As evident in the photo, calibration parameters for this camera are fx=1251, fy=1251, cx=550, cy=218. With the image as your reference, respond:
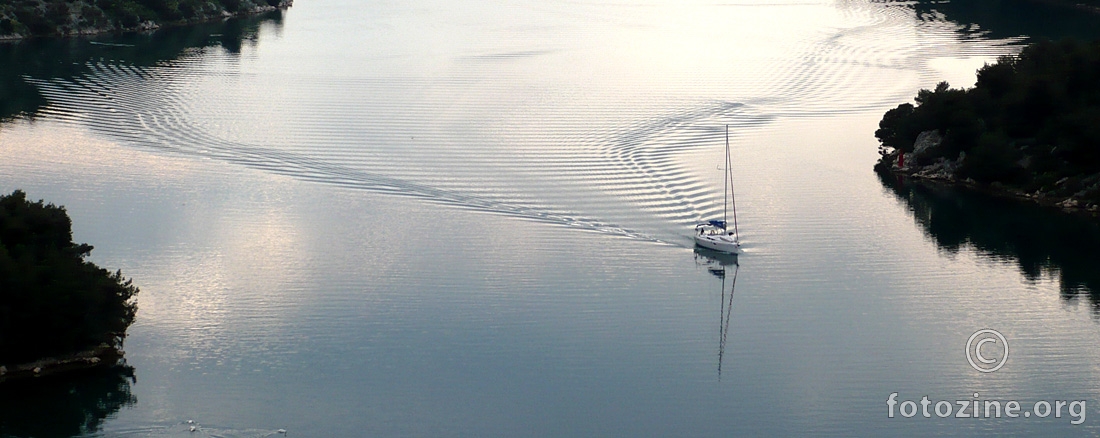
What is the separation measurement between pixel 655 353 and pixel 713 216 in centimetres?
1018

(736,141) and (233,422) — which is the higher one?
(736,141)

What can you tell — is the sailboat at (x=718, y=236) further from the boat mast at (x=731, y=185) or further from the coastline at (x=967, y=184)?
the coastline at (x=967, y=184)

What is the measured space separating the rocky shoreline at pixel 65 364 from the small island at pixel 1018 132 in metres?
28.9

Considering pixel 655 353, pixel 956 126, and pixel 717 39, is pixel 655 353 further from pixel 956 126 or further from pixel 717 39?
pixel 717 39

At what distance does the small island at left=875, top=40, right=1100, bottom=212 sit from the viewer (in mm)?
40781

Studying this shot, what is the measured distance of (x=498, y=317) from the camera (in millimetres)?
28688

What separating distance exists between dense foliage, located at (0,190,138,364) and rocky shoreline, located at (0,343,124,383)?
5.0 inches

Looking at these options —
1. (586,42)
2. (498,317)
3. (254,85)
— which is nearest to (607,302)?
(498,317)

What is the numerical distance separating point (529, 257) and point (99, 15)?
56757 millimetres

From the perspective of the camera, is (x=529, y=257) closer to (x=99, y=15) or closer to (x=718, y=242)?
(x=718, y=242)

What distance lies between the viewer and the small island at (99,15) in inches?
2977

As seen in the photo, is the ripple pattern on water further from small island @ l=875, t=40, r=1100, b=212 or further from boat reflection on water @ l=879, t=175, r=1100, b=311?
small island @ l=875, t=40, r=1100, b=212

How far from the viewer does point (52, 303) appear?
2430cm

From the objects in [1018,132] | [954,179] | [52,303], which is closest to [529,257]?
[52,303]
